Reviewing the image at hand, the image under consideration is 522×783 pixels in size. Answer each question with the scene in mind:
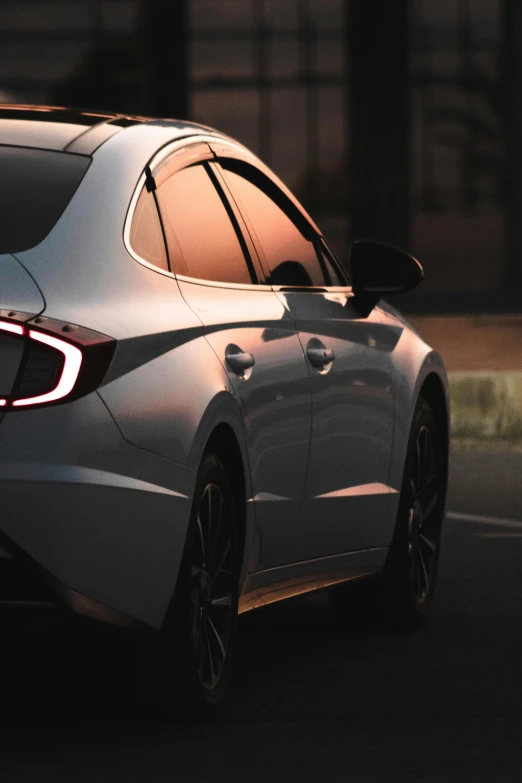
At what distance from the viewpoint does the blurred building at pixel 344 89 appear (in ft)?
120

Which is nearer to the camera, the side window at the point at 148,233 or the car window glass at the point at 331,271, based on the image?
the side window at the point at 148,233

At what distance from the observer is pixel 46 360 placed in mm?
5164

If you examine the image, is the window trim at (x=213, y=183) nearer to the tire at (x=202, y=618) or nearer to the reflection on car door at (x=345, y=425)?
the reflection on car door at (x=345, y=425)

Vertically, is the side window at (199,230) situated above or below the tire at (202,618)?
above

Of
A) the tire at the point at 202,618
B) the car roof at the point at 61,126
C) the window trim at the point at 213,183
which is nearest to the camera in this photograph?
the tire at the point at 202,618

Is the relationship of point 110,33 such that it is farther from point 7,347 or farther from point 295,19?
point 7,347

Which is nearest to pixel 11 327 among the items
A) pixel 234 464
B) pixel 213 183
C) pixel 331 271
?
pixel 234 464

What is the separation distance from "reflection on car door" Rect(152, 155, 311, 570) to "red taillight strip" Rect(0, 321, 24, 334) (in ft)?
2.83

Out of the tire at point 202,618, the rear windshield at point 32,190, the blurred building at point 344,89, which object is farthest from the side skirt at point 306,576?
the blurred building at point 344,89

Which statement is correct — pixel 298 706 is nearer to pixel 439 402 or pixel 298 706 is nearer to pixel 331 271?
pixel 331 271

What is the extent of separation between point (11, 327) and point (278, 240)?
2127mm

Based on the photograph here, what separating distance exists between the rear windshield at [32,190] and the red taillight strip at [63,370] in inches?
15.3

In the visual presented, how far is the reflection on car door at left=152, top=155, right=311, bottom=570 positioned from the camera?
6.11m

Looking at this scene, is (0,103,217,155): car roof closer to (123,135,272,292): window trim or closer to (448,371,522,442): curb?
(123,135,272,292): window trim
